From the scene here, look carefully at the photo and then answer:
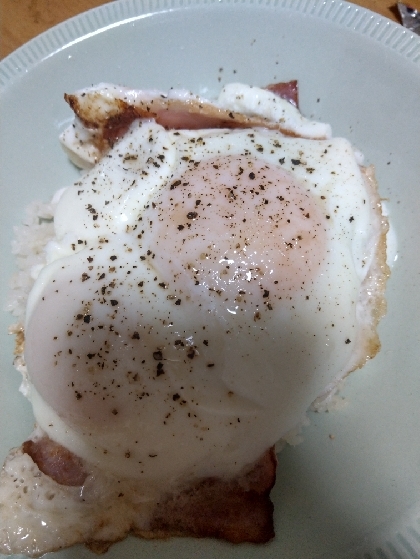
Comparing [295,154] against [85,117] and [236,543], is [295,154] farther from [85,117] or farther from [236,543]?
[236,543]

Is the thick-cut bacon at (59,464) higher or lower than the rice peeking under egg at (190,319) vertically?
lower

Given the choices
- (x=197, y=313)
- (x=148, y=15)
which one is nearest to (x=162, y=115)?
(x=148, y=15)

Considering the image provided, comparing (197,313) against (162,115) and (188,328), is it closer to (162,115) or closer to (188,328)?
(188,328)

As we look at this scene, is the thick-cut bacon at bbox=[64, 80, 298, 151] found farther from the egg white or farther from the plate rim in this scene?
the plate rim

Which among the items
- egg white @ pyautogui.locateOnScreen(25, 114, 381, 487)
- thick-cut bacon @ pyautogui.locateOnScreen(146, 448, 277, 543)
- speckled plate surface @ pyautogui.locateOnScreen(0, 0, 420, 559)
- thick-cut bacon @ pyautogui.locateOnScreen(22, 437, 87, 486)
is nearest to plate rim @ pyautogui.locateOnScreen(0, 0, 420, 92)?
speckled plate surface @ pyautogui.locateOnScreen(0, 0, 420, 559)

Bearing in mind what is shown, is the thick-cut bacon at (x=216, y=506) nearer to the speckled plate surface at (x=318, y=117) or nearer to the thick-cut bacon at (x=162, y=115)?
the speckled plate surface at (x=318, y=117)

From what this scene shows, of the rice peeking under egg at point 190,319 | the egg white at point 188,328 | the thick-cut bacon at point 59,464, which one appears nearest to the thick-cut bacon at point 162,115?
the rice peeking under egg at point 190,319

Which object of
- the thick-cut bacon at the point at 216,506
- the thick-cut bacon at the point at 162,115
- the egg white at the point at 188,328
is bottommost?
the thick-cut bacon at the point at 216,506

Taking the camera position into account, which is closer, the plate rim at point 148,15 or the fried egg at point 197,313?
the fried egg at point 197,313
